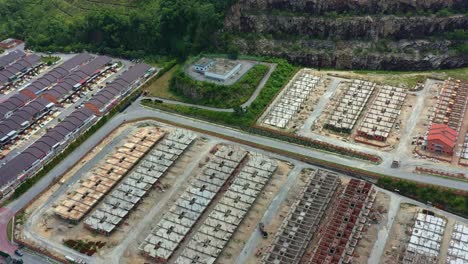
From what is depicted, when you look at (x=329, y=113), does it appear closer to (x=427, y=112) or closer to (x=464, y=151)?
(x=427, y=112)

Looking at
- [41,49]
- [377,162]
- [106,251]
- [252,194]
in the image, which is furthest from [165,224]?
[41,49]

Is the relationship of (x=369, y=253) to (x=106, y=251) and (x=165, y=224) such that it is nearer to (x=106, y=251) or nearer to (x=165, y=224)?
(x=165, y=224)

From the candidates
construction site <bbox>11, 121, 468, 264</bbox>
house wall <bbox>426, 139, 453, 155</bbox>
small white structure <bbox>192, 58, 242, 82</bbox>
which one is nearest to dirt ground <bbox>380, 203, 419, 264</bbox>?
construction site <bbox>11, 121, 468, 264</bbox>

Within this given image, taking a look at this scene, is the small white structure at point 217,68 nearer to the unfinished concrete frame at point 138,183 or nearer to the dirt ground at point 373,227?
the unfinished concrete frame at point 138,183

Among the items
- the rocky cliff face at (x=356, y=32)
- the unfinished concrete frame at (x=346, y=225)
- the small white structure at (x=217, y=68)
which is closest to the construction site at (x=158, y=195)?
the unfinished concrete frame at (x=346, y=225)

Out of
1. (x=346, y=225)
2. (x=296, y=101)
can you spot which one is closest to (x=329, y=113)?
(x=296, y=101)
